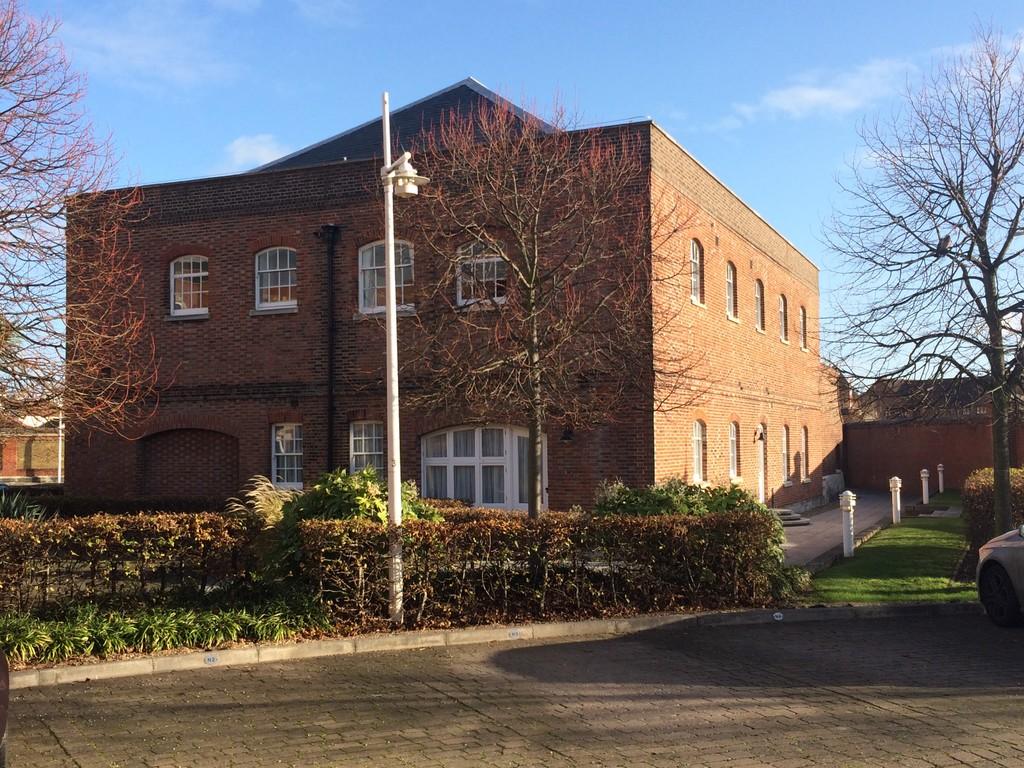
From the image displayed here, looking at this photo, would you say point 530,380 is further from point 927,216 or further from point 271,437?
point 271,437

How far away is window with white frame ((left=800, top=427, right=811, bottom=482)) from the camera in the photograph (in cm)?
2791

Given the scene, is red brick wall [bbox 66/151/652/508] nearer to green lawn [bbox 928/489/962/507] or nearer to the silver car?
the silver car

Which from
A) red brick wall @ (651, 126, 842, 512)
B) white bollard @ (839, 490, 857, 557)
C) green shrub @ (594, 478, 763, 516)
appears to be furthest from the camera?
red brick wall @ (651, 126, 842, 512)

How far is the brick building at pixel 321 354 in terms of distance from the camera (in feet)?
57.1

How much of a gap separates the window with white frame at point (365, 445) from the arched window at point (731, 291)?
314 inches

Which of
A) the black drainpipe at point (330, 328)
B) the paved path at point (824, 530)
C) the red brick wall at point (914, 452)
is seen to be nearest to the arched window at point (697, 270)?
the paved path at point (824, 530)

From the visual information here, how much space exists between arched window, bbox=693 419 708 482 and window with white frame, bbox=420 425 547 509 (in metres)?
3.36

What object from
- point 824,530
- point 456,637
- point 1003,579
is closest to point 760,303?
point 824,530

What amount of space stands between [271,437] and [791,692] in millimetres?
13297

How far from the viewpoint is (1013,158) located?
12766 millimetres

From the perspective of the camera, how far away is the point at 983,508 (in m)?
14.5

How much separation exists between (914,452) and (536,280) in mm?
26442

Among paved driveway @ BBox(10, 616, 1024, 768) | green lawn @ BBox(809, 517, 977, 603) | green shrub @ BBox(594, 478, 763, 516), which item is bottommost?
paved driveway @ BBox(10, 616, 1024, 768)

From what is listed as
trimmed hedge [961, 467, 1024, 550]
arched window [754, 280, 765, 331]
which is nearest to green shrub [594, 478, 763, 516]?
trimmed hedge [961, 467, 1024, 550]
